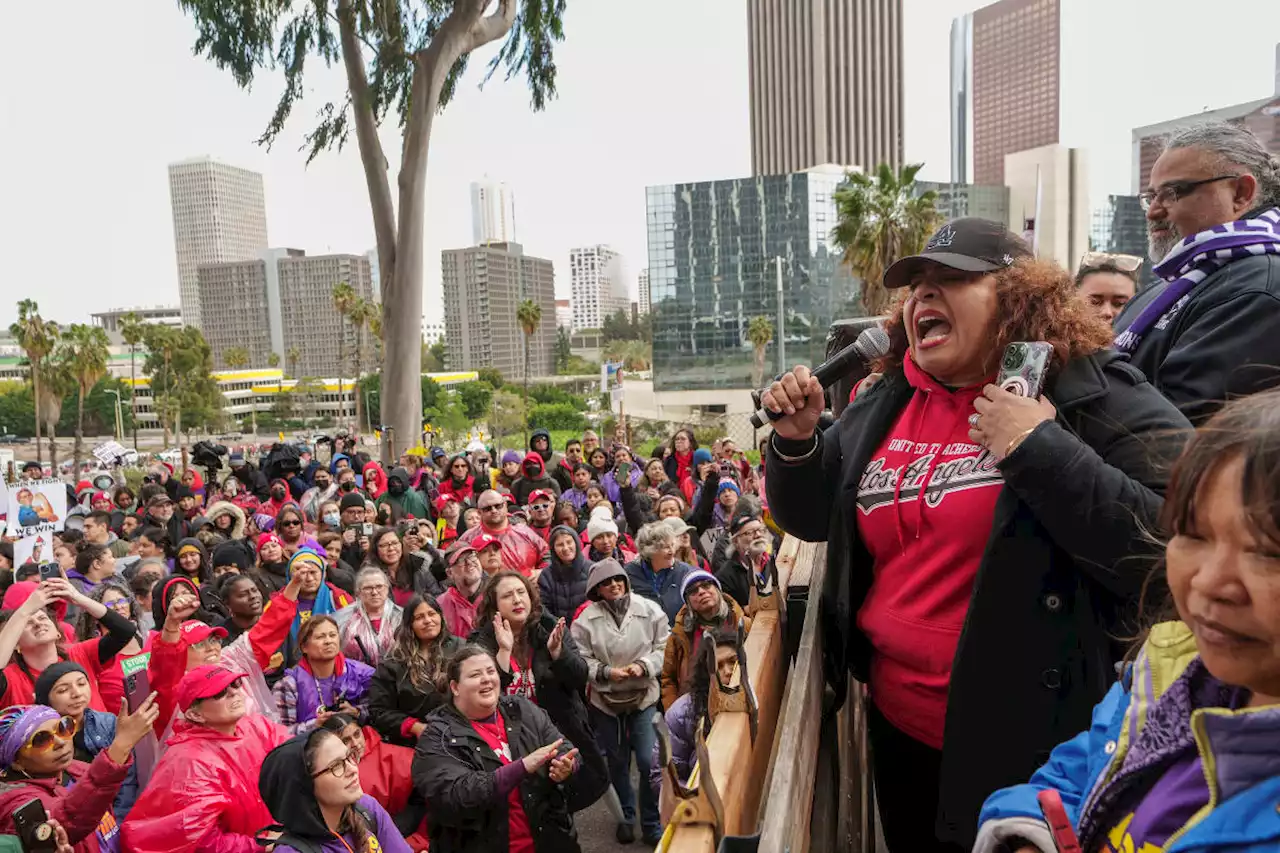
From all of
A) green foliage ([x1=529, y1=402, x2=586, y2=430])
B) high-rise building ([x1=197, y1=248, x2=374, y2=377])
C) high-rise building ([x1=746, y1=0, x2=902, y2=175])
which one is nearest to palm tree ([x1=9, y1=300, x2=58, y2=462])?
green foliage ([x1=529, y1=402, x2=586, y2=430])

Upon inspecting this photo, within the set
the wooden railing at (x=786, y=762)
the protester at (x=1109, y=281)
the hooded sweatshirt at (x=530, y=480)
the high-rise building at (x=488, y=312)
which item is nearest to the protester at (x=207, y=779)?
the wooden railing at (x=786, y=762)

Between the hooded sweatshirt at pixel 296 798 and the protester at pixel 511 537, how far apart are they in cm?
364

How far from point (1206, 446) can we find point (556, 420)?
2540 inches

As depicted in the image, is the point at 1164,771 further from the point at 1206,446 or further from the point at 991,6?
the point at 991,6

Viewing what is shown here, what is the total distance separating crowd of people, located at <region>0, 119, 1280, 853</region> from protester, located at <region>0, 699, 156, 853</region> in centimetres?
1

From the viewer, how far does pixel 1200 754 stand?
895mm

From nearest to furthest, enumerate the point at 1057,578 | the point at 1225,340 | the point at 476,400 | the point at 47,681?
the point at 1057,578
the point at 1225,340
the point at 47,681
the point at 476,400

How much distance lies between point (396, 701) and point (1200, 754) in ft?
12.7

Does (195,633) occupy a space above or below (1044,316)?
below

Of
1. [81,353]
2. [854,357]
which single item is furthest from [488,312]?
[854,357]

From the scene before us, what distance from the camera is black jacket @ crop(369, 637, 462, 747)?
160 inches

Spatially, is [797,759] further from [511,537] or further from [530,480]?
[530,480]

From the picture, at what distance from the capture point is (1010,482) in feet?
4.56

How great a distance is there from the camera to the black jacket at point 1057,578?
1.33 m
